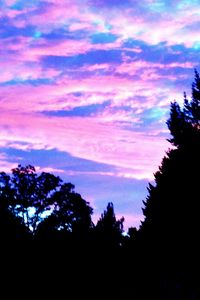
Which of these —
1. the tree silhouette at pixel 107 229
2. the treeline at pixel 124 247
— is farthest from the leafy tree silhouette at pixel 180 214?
the tree silhouette at pixel 107 229

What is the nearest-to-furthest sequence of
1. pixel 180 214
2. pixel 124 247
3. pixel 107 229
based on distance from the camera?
1. pixel 107 229
2. pixel 180 214
3. pixel 124 247

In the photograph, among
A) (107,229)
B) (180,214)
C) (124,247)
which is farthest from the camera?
(124,247)

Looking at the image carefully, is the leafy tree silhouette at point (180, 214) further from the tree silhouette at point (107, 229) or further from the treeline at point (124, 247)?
the tree silhouette at point (107, 229)

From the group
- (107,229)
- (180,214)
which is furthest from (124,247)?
(107,229)

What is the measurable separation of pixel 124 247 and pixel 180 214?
768 centimetres

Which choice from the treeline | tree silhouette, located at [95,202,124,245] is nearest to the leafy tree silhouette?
the treeline

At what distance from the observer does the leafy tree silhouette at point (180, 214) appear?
88.3 feet

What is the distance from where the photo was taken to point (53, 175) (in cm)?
6362

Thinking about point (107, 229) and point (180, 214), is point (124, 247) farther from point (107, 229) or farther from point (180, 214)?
point (107, 229)

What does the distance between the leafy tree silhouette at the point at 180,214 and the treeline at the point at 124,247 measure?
0.20 feet

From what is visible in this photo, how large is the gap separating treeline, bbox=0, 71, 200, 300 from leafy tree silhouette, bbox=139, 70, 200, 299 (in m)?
0.06

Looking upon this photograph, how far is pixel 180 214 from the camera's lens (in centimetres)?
2731

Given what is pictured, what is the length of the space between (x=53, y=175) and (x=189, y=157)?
3728 centimetres

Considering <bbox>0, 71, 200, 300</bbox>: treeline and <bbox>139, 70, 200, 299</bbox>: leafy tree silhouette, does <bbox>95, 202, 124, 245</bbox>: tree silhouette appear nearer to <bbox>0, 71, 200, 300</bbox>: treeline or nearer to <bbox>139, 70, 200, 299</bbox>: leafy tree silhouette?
<bbox>0, 71, 200, 300</bbox>: treeline
